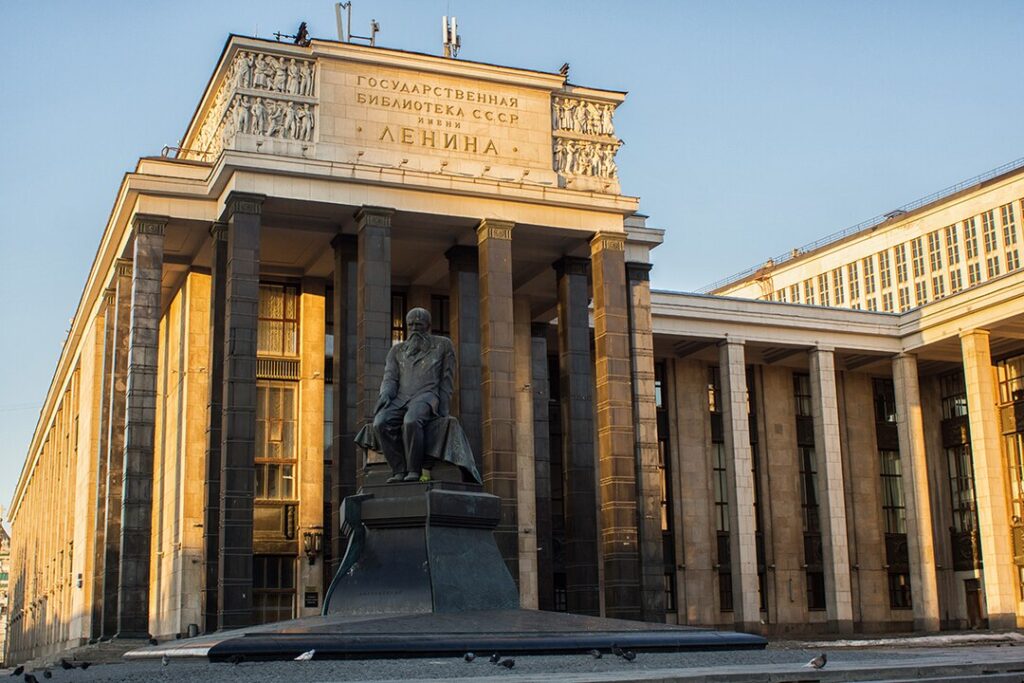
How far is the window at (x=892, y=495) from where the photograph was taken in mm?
57094

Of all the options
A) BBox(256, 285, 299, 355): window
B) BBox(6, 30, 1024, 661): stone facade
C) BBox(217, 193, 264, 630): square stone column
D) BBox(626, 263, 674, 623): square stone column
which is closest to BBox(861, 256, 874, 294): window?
BBox(6, 30, 1024, 661): stone facade

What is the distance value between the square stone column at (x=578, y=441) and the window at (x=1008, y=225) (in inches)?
1436

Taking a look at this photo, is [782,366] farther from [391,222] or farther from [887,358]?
[391,222]

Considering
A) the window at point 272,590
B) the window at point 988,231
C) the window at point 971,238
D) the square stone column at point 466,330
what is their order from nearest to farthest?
the square stone column at point 466,330, the window at point 272,590, the window at point 988,231, the window at point 971,238

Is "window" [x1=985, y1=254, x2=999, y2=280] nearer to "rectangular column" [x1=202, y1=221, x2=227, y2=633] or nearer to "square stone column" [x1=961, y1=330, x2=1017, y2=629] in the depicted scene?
"square stone column" [x1=961, y1=330, x2=1017, y2=629]

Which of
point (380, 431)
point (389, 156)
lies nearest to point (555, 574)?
point (389, 156)

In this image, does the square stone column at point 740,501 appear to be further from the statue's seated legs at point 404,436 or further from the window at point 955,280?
the statue's seated legs at point 404,436

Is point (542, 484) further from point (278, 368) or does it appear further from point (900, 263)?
point (900, 263)

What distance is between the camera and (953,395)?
2283 inches

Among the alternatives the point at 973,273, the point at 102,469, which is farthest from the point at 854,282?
the point at 102,469

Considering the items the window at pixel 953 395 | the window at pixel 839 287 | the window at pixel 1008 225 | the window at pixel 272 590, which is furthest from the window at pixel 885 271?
the window at pixel 272 590

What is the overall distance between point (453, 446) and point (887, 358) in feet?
132

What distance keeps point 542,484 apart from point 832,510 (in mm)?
12659

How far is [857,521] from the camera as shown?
55.8 m
